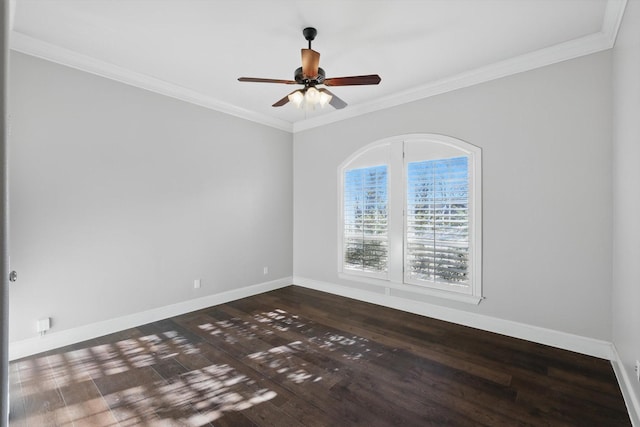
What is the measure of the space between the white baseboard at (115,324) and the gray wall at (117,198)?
0.23 ft

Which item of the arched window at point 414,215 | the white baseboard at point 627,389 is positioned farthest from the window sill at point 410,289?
the white baseboard at point 627,389

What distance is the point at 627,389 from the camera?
2049mm

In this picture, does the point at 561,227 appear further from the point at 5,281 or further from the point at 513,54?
the point at 5,281

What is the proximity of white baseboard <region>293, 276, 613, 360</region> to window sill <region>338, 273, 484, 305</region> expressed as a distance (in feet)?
0.41

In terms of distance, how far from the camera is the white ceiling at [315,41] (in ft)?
7.52

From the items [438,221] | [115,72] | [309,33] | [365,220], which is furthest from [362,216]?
[115,72]

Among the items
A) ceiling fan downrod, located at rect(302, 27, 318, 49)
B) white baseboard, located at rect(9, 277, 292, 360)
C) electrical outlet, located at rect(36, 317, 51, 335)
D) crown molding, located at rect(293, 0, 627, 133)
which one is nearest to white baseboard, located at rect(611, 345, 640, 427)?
crown molding, located at rect(293, 0, 627, 133)

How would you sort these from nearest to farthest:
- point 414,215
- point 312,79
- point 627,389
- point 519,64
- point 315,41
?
point 627,389, point 312,79, point 315,41, point 519,64, point 414,215

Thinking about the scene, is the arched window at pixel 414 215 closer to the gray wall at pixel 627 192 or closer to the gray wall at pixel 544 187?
the gray wall at pixel 544 187

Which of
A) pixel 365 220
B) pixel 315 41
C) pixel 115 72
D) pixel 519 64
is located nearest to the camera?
pixel 315 41

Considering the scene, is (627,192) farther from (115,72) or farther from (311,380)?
(115,72)

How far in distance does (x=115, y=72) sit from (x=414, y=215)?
387 cm

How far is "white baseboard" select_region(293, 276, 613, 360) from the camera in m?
2.68

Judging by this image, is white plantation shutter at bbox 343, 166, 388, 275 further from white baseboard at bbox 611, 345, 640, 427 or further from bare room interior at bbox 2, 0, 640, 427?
white baseboard at bbox 611, 345, 640, 427
